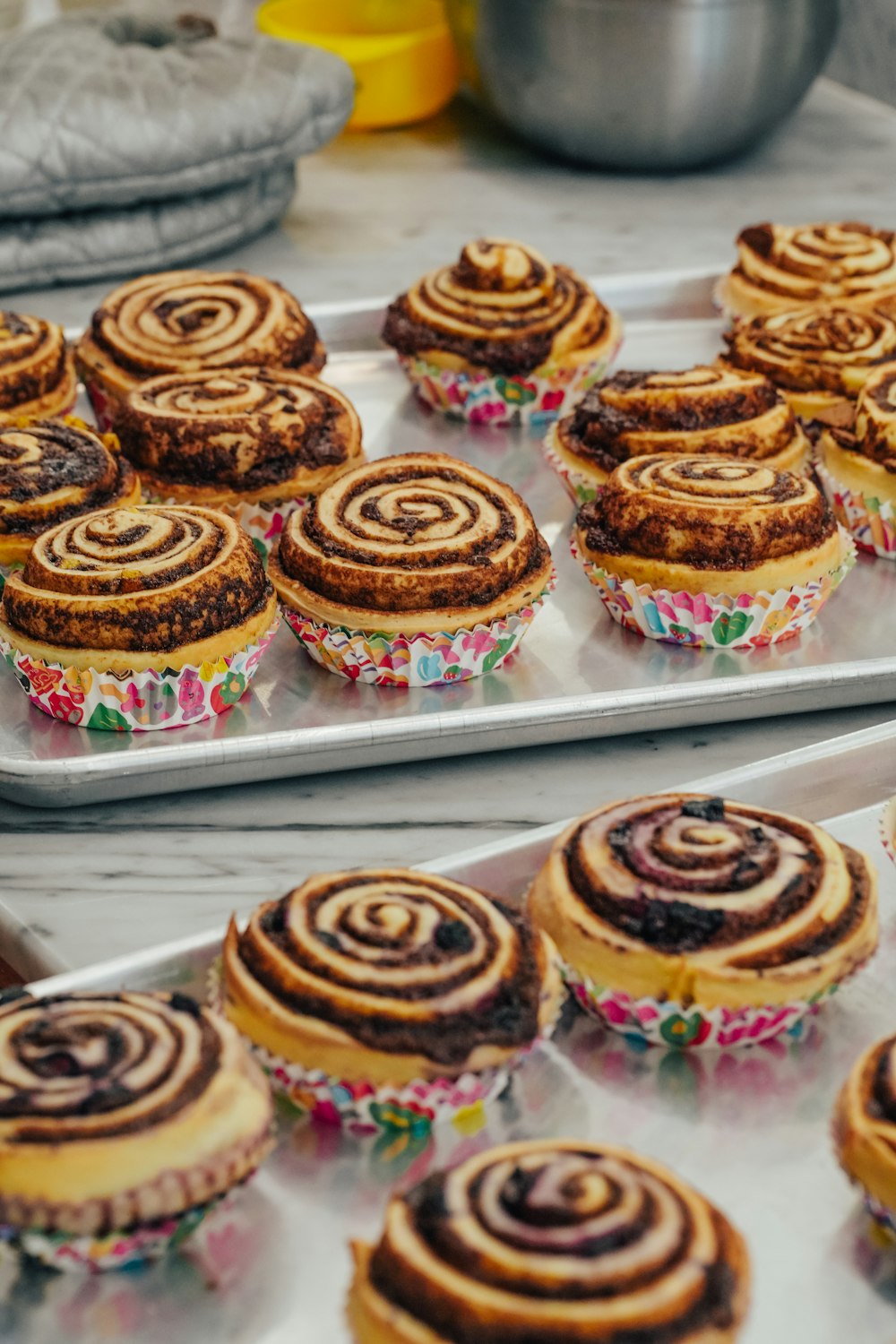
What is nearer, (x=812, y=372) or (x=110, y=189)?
(x=812, y=372)

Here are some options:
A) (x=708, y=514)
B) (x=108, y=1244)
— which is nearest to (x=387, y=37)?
(x=708, y=514)

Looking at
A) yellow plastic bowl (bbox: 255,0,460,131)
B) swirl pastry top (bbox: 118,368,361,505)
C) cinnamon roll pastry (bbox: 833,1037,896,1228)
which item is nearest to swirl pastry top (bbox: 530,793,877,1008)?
cinnamon roll pastry (bbox: 833,1037,896,1228)

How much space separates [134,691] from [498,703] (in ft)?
1.51

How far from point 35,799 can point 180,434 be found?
2.35 feet

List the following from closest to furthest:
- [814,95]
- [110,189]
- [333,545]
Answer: [333,545], [110,189], [814,95]

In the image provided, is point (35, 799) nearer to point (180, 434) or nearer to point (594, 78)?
point (180, 434)

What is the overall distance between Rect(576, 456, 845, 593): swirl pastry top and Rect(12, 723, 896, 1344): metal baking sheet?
0.59 meters

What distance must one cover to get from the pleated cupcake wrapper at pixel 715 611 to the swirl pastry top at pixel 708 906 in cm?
62

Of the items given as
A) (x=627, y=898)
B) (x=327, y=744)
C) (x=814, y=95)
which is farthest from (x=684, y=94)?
(x=627, y=898)

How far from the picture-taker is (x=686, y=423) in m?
2.52

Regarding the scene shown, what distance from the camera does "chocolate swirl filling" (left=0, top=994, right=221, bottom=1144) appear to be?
4.21 feet

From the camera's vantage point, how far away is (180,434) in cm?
248

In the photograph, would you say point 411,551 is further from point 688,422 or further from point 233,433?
point 688,422

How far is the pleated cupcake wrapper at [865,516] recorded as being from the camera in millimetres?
2461
